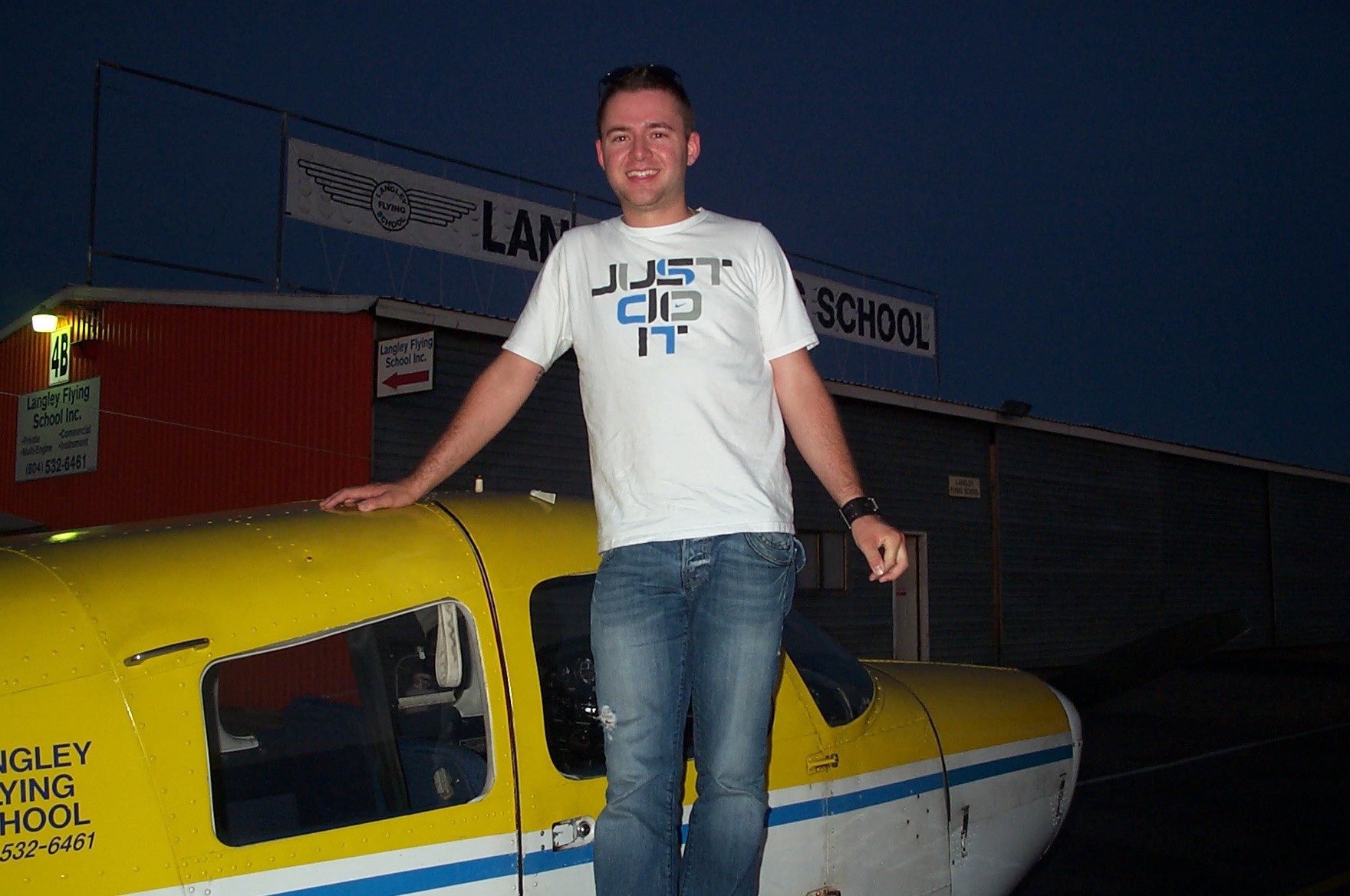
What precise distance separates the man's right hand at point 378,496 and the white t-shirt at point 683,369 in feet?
1.23


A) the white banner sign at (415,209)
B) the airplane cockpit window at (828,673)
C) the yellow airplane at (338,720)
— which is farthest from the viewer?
the white banner sign at (415,209)

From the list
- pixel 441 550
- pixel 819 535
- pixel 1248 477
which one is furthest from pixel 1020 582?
pixel 441 550

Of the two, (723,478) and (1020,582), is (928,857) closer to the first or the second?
(723,478)

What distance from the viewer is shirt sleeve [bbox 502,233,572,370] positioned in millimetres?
2422

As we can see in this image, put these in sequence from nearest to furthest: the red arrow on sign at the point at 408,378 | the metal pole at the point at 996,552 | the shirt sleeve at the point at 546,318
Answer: the shirt sleeve at the point at 546,318
the red arrow on sign at the point at 408,378
the metal pole at the point at 996,552

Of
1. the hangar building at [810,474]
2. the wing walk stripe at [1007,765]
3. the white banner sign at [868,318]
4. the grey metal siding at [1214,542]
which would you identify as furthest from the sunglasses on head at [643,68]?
the grey metal siding at [1214,542]

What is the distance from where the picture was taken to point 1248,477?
2780cm

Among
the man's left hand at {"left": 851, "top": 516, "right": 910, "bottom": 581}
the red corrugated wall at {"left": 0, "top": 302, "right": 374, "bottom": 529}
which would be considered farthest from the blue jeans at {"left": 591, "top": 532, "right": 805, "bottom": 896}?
the red corrugated wall at {"left": 0, "top": 302, "right": 374, "bottom": 529}

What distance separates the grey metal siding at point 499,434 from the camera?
1198cm

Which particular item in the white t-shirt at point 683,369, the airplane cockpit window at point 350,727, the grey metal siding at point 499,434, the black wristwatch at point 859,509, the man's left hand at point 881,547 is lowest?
the airplane cockpit window at point 350,727

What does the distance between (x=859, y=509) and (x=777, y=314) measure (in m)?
0.42

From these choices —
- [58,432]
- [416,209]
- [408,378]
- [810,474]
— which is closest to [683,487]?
[408,378]

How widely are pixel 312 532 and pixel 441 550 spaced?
0.27m

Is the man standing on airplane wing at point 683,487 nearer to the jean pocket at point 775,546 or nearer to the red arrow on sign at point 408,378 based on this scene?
the jean pocket at point 775,546
